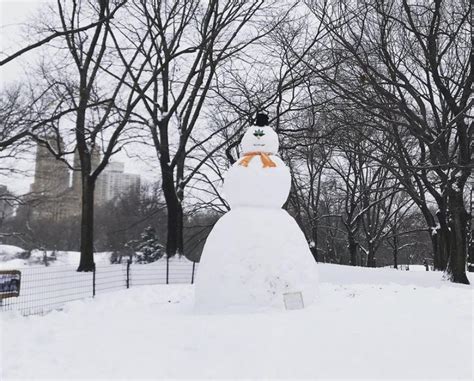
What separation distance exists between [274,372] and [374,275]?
36.2 ft

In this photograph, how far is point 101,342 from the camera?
5.56m

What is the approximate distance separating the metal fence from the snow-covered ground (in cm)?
237

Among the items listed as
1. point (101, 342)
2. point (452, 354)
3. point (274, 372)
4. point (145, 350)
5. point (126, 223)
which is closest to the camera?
point (274, 372)

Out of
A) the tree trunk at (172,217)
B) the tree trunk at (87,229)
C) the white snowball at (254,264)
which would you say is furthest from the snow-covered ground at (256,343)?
the tree trunk at (172,217)

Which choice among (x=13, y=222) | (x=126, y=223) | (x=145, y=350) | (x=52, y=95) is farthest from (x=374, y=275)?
(x=13, y=222)

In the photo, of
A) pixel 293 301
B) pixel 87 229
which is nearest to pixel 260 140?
pixel 293 301

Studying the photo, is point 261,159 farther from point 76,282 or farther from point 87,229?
point 87,229

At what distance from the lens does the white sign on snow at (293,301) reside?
6.97m

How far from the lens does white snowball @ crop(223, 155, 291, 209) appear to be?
7914 mm

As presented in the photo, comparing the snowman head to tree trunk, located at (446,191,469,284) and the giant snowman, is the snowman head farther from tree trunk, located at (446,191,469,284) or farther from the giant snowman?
tree trunk, located at (446,191,469,284)

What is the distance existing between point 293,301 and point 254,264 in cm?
85

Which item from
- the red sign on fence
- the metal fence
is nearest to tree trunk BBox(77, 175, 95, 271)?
the metal fence

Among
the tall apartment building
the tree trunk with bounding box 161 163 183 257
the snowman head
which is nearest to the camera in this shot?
the snowman head

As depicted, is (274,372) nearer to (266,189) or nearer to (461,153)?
(266,189)
